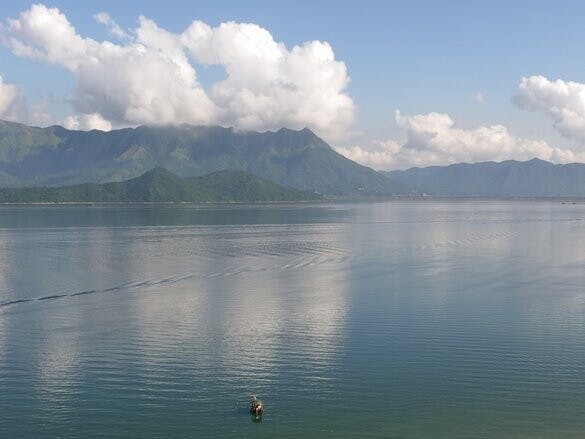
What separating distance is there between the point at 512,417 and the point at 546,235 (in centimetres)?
15419

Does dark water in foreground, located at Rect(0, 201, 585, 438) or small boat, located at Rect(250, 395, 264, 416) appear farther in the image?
dark water in foreground, located at Rect(0, 201, 585, 438)

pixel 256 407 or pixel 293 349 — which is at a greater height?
pixel 293 349

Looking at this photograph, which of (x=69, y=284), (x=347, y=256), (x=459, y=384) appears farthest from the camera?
(x=347, y=256)

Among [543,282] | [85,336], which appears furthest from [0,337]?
[543,282]

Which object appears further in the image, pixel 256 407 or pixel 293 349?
pixel 293 349

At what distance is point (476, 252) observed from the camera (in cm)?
13650

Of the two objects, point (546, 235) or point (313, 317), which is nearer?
point (313, 317)

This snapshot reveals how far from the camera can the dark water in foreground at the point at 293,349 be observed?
41.4 meters

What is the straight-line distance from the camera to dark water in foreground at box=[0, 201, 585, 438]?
41.4 m

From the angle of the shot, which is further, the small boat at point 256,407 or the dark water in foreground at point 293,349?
the dark water in foreground at point 293,349

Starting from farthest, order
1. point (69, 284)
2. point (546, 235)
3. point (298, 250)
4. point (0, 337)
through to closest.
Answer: point (546, 235), point (298, 250), point (69, 284), point (0, 337)

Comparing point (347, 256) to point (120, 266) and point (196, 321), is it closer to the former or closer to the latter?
point (120, 266)

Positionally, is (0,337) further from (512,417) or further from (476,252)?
(476,252)

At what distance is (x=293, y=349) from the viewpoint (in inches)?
2218
